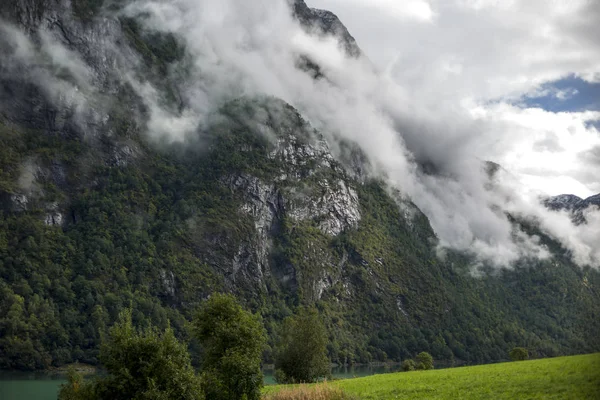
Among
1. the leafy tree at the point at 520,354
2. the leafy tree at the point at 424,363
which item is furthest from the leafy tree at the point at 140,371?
the leafy tree at the point at 520,354

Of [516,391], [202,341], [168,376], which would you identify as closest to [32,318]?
[202,341]

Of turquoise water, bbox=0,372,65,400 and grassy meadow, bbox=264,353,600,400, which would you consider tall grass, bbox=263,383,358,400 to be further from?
turquoise water, bbox=0,372,65,400

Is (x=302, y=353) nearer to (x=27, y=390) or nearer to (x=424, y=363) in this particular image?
(x=424, y=363)

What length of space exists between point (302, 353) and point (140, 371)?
54468 millimetres

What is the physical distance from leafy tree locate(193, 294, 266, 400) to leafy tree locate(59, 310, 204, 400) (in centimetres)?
507

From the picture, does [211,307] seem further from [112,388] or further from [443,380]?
[443,380]

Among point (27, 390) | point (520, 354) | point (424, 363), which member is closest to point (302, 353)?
point (424, 363)

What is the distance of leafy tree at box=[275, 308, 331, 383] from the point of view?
8294 cm

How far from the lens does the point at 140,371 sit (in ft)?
106

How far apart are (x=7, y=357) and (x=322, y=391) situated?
168 m

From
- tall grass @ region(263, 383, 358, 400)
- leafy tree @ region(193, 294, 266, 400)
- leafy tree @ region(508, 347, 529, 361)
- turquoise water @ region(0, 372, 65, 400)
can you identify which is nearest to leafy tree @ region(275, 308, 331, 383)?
leafy tree @ region(193, 294, 266, 400)

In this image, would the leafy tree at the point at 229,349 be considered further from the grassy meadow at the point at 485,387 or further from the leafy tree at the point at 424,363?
the leafy tree at the point at 424,363

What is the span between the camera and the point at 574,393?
23359mm

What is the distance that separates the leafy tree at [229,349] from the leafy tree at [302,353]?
37.7m
